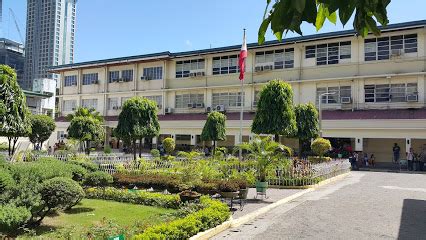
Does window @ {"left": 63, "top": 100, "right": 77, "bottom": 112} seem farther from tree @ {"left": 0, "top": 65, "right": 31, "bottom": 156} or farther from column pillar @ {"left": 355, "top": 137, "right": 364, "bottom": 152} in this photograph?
tree @ {"left": 0, "top": 65, "right": 31, "bottom": 156}

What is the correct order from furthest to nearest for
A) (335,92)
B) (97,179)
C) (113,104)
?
1. (113,104)
2. (335,92)
3. (97,179)

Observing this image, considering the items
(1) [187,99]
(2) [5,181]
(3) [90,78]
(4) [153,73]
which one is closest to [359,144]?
(1) [187,99]

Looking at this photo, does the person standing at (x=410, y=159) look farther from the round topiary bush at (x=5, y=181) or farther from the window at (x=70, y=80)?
the window at (x=70, y=80)

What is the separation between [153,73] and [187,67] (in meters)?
4.01

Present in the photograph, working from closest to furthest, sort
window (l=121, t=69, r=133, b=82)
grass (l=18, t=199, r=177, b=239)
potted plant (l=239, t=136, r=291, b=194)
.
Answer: grass (l=18, t=199, r=177, b=239) < potted plant (l=239, t=136, r=291, b=194) < window (l=121, t=69, r=133, b=82)

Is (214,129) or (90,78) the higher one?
(90,78)

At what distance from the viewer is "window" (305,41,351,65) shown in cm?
3349

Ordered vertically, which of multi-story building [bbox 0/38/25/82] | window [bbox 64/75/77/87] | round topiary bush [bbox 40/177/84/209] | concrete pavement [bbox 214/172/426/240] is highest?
multi-story building [bbox 0/38/25/82]

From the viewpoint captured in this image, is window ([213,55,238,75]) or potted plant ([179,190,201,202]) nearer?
potted plant ([179,190,201,202])

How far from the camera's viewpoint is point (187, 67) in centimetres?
4209

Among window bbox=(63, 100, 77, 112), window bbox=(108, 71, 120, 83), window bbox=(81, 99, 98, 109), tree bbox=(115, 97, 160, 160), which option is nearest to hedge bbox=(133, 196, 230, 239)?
tree bbox=(115, 97, 160, 160)

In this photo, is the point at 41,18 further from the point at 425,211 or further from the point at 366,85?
the point at 425,211

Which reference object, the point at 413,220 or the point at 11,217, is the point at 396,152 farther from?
the point at 11,217

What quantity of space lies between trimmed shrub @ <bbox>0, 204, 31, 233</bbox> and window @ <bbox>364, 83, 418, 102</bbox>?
96.0 feet
